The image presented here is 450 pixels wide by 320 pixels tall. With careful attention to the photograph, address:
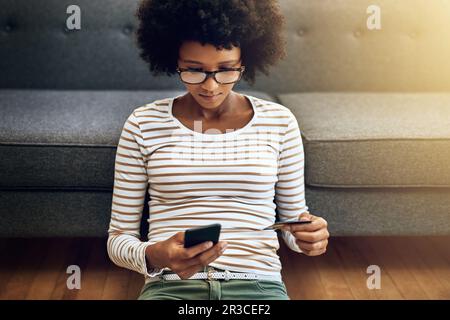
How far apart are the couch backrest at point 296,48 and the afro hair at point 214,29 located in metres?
0.77

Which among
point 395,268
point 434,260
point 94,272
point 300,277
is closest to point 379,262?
point 395,268

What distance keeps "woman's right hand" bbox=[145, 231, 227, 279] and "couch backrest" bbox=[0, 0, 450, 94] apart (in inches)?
42.0

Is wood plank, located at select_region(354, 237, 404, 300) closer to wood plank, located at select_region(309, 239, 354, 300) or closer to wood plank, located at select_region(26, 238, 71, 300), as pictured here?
wood plank, located at select_region(309, 239, 354, 300)

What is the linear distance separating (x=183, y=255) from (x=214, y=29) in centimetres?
41

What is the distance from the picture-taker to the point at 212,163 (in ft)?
3.42

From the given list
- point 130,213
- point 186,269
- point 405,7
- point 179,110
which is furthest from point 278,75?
point 186,269

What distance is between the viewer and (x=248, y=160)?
3.46ft

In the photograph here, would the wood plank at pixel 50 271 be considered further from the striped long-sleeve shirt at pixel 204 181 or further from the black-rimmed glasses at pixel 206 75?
the black-rimmed glasses at pixel 206 75

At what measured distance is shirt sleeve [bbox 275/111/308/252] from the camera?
110cm

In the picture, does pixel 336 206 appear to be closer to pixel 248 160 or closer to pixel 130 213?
pixel 248 160

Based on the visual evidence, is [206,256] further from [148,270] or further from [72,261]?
[72,261]

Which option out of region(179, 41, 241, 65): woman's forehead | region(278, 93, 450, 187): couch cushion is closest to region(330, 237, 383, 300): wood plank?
region(278, 93, 450, 187): couch cushion

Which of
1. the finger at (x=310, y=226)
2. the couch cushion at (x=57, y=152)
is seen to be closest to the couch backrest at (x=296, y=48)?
the couch cushion at (x=57, y=152)

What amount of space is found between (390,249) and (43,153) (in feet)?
3.78
